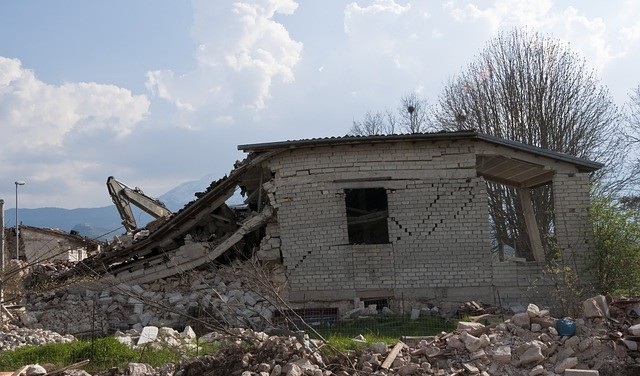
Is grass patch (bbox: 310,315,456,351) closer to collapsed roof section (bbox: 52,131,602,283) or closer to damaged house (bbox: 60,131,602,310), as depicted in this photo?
damaged house (bbox: 60,131,602,310)

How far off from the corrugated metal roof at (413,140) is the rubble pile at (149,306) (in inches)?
105

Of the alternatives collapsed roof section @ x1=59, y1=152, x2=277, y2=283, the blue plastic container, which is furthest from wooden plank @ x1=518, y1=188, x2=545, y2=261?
the blue plastic container

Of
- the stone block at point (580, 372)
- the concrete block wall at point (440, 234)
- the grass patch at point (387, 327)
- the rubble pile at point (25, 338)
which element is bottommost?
the stone block at point (580, 372)

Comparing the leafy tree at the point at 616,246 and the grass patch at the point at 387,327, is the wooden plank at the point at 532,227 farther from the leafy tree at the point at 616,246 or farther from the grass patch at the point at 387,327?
the grass patch at the point at 387,327

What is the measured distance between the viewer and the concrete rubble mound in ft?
25.1

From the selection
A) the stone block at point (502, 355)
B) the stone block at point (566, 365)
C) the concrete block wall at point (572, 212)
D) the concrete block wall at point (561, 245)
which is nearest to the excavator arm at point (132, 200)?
the concrete block wall at point (561, 245)

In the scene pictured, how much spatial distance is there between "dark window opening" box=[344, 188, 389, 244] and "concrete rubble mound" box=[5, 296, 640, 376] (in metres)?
7.36

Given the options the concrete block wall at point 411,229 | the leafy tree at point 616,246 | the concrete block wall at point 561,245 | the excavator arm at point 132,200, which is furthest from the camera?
the excavator arm at point 132,200

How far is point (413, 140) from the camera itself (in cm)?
1421

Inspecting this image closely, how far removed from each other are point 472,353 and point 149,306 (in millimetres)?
8189

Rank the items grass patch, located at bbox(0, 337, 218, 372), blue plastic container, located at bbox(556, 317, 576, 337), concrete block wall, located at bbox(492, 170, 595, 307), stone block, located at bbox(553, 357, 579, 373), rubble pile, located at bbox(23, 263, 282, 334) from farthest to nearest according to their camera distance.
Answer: concrete block wall, located at bbox(492, 170, 595, 307)
rubble pile, located at bbox(23, 263, 282, 334)
grass patch, located at bbox(0, 337, 218, 372)
blue plastic container, located at bbox(556, 317, 576, 337)
stone block, located at bbox(553, 357, 579, 373)

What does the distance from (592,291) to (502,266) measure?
2.04 meters

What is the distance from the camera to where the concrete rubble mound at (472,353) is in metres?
7.66

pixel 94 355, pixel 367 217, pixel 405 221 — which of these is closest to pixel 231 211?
pixel 367 217
